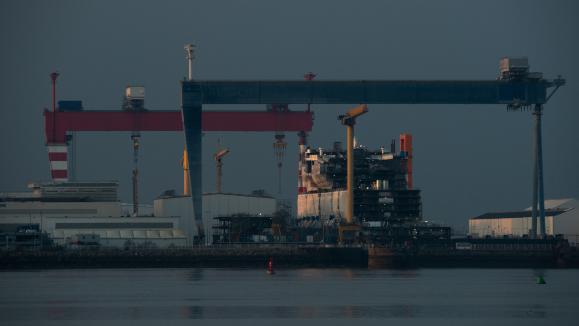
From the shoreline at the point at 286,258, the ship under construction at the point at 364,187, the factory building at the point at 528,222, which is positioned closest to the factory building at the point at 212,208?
the ship under construction at the point at 364,187

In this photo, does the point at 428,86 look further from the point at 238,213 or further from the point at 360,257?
the point at 238,213

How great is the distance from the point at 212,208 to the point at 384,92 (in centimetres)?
2720

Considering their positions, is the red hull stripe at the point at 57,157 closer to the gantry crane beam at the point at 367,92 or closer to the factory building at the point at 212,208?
the factory building at the point at 212,208

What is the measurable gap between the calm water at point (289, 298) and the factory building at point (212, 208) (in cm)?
2718

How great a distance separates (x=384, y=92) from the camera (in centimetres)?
10100

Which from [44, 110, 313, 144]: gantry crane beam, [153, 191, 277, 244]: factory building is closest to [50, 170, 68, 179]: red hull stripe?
[44, 110, 313, 144]: gantry crane beam

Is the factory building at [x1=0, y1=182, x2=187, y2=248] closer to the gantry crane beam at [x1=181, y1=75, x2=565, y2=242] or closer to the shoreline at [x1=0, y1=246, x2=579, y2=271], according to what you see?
the shoreline at [x1=0, y1=246, x2=579, y2=271]

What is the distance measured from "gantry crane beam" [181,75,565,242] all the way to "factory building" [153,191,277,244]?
1903 cm

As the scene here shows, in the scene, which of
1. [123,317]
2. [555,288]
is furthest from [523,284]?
[123,317]

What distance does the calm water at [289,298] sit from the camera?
177ft

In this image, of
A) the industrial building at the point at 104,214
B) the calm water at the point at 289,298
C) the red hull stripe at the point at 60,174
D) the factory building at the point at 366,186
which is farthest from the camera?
the red hull stripe at the point at 60,174

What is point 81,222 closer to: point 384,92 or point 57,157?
point 57,157

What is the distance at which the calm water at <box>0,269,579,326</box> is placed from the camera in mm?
54094

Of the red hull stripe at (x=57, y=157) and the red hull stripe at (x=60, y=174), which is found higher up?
the red hull stripe at (x=57, y=157)
